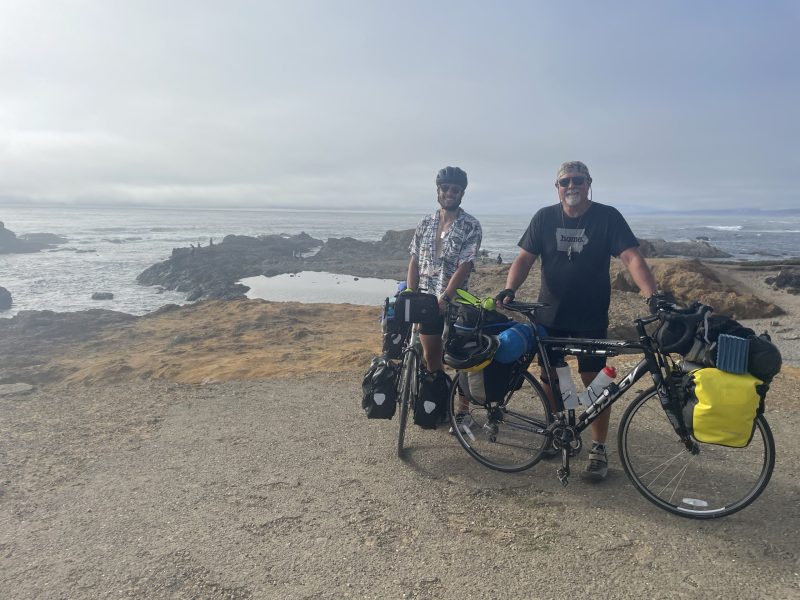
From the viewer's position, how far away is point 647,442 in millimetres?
3947

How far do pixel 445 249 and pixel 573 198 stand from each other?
118cm

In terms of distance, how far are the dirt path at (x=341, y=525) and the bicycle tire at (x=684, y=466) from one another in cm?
12

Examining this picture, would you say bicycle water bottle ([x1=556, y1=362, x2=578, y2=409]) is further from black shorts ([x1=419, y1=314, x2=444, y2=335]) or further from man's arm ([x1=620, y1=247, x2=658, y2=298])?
black shorts ([x1=419, y1=314, x2=444, y2=335])

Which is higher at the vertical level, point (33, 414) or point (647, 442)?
point (647, 442)

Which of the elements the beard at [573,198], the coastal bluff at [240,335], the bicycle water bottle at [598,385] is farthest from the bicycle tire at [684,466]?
the coastal bluff at [240,335]

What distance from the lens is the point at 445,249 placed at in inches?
178

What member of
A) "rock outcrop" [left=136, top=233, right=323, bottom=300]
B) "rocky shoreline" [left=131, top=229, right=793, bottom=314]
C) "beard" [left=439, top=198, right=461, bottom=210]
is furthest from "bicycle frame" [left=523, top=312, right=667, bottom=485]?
"rock outcrop" [left=136, top=233, right=323, bottom=300]

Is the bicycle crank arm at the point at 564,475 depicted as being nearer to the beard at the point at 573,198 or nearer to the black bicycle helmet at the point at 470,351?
the black bicycle helmet at the point at 470,351

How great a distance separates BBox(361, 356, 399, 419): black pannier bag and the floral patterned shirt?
2.85 ft

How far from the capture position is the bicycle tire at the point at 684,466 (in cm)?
319

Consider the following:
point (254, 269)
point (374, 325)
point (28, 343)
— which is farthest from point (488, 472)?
point (254, 269)

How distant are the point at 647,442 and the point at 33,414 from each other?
5824mm

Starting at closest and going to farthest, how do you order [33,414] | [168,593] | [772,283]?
[168,593] → [33,414] → [772,283]

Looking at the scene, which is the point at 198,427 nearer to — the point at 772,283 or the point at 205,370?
the point at 205,370
